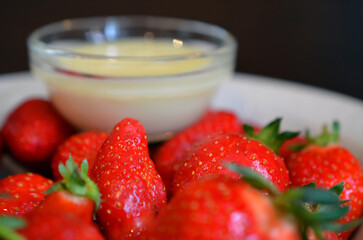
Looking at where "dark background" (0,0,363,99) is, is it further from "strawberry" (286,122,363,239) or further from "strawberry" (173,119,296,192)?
"strawberry" (173,119,296,192)

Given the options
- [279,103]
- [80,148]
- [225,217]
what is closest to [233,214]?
[225,217]

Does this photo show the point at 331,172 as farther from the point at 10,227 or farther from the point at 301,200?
the point at 10,227

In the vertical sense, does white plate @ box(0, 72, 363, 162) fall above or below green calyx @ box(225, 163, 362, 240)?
below

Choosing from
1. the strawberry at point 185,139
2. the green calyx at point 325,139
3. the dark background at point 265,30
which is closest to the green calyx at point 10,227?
the strawberry at point 185,139


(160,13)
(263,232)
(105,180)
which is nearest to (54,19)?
(160,13)

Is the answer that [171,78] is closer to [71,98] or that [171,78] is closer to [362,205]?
[71,98]

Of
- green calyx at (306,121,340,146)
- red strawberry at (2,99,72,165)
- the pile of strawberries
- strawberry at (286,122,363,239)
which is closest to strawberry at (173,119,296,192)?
the pile of strawberries

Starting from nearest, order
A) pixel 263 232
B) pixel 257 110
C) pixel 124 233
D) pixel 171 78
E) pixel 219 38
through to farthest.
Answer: pixel 263 232 → pixel 124 233 → pixel 171 78 → pixel 219 38 → pixel 257 110

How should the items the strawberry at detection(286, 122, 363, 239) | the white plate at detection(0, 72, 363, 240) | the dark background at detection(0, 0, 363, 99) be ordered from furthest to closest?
the dark background at detection(0, 0, 363, 99) < the white plate at detection(0, 72, 363, 240) < the strawberry at detection(286, 122, 363, 239)
